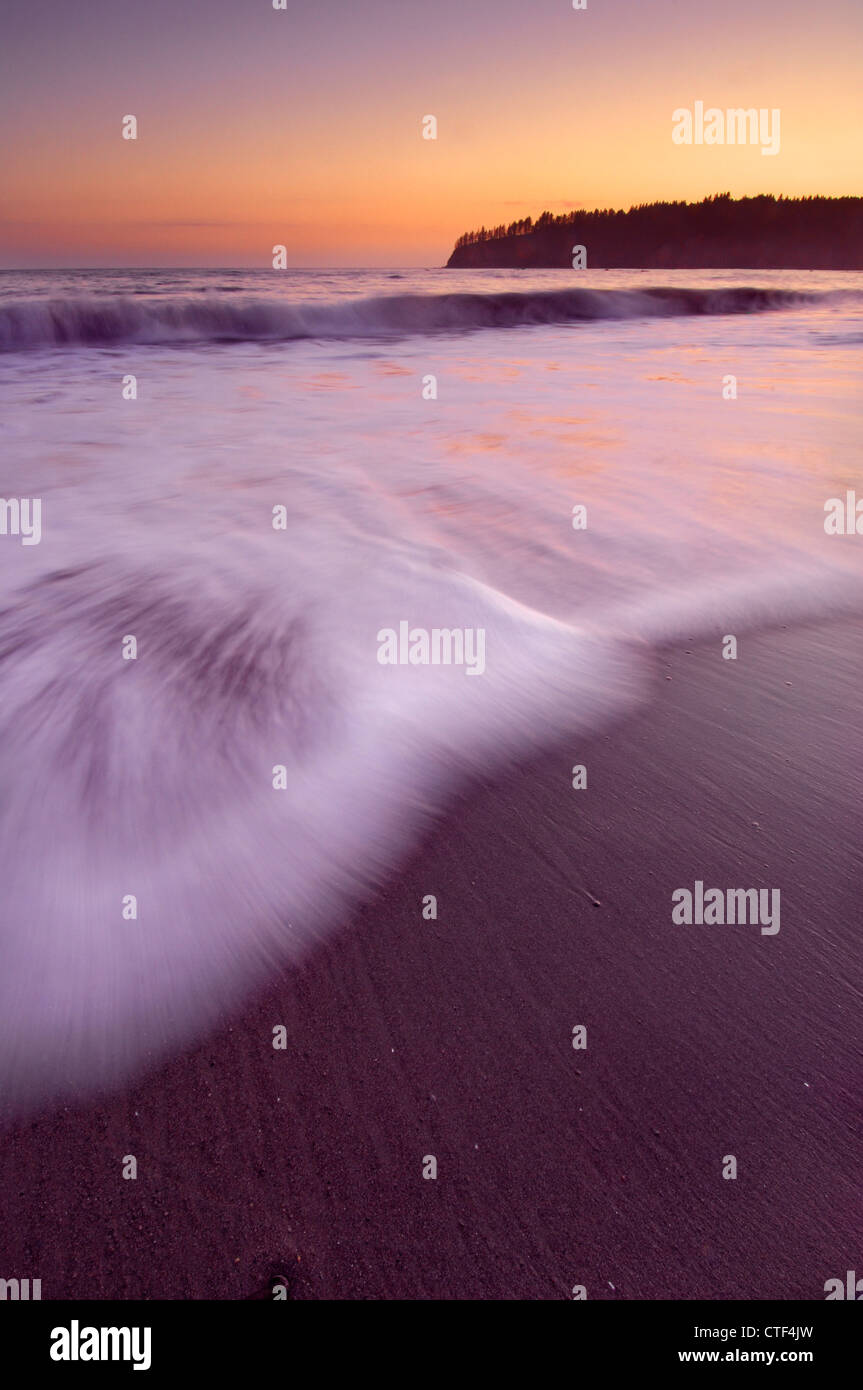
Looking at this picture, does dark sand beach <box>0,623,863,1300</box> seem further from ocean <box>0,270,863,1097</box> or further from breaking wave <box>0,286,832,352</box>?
breaking wave <box>0,286,832,352</box>

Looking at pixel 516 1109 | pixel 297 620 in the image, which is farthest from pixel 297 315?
pixel 516 1109

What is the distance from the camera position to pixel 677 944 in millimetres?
1634

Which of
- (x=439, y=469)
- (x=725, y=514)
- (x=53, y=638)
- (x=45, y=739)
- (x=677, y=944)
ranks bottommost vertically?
(x=677, y=944)

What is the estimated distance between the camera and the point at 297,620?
3.06m

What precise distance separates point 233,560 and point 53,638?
0.99 meters

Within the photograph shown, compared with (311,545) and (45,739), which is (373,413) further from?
(45,739)

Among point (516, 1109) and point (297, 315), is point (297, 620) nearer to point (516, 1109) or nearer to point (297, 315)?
point (516, 1109)

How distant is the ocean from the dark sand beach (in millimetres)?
164

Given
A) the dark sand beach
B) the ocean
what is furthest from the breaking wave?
the dark sand beach

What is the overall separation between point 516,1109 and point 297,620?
2112 mm

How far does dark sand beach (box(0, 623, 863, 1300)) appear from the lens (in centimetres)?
113

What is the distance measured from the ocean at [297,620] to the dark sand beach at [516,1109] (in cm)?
16
